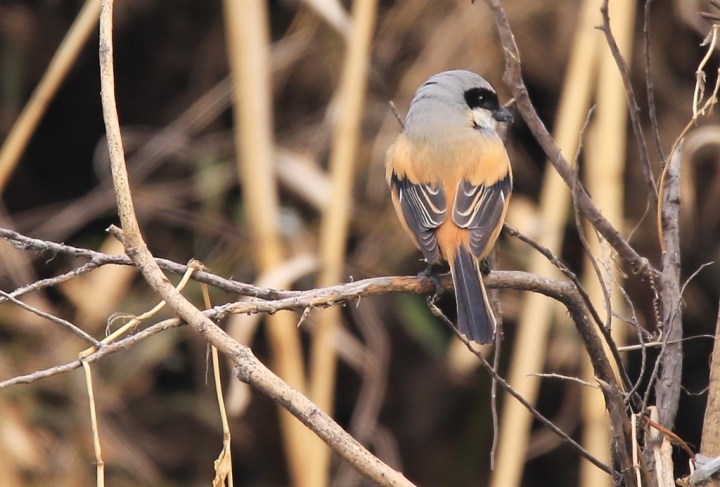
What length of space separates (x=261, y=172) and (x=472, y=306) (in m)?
1.21

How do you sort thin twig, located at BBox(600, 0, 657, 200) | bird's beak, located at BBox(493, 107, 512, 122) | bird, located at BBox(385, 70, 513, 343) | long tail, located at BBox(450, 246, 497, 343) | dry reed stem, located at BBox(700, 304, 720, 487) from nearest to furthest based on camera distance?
dry reed stem, located at BBox(700, 304, 720, 487) < thin twig, located at BBox(600, 0, 657, 200) < long tail, located at BBox(450, 246, 497, 343) < bird, located at BBox(385, 70, 513, 343) < bird's beak, located at BBox(493, 107, 512, 122)

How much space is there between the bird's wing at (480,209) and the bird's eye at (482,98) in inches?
11.1

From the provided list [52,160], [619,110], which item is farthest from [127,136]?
[619,110]

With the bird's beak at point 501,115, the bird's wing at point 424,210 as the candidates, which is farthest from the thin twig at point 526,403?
the bird's beak at point 501,115

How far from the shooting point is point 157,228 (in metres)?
4.24

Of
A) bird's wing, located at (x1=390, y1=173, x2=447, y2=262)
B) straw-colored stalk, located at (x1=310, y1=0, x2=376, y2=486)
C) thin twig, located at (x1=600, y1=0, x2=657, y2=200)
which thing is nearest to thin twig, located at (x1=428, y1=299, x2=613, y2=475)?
thin twig, located at (x1=600, y1=0, x2=657, y2=200)

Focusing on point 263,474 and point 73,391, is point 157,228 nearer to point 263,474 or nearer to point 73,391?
point 73,391

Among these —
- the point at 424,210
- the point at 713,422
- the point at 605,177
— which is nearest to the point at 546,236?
the point at 605,177

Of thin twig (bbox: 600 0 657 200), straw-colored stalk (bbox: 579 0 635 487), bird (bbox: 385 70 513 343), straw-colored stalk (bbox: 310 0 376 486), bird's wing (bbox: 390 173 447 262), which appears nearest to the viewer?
thin twig (bbox: 600 0 657 200)

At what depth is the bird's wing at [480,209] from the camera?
225 cm

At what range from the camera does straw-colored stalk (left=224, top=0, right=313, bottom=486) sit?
9.94 feet

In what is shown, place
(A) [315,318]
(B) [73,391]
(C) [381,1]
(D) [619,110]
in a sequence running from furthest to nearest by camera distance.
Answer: (C) [381,1] → (B) [73,391] → (A) [315,318] → (D) [619,110]

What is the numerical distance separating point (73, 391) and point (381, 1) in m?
2.11

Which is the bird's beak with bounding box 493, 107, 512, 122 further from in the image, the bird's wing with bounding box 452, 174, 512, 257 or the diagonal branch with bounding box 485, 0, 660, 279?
the diagonal branch with bounding box 485, 0, 660, 279
